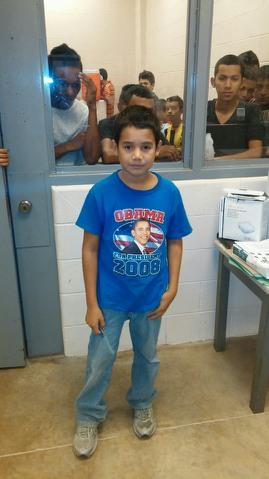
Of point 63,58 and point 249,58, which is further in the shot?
point 249,58

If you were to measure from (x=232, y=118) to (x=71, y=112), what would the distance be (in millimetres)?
837

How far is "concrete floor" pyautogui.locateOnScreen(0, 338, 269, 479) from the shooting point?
1.39 m

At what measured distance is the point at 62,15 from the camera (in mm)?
1740

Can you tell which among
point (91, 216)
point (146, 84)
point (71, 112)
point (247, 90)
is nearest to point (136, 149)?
point (91, 216)

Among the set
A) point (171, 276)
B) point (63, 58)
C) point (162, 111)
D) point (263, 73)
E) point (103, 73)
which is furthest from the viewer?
point (263, 73)

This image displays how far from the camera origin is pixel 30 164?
5.51ft

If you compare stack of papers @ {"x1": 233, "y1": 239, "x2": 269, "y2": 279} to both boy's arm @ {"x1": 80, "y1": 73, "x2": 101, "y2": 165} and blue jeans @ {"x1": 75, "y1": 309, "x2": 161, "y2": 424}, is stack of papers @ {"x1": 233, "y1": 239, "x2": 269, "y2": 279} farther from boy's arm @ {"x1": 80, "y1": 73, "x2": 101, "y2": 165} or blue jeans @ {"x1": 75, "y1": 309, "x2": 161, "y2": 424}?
boy's arm @ {"x1": 80, "y1": 73, "x2": 101, "y2": 165}

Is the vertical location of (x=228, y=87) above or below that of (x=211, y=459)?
above

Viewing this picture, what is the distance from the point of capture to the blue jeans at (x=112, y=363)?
137 cm

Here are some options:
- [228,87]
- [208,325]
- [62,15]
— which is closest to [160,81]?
[228,87]

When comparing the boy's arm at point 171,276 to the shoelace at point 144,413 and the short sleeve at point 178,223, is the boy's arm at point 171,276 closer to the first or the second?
the short sleeve at point 178,223

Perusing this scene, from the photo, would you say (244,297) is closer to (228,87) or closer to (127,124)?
(228,87)

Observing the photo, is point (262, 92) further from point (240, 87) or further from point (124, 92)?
point (124, 92)

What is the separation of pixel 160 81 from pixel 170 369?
148 centimetres
